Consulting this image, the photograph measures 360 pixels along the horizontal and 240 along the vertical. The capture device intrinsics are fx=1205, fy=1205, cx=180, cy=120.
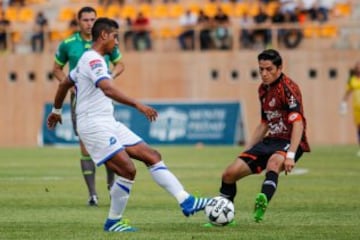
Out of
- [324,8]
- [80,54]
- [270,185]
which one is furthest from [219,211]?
[324,8]

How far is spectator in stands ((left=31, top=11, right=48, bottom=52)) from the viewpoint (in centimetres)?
3581

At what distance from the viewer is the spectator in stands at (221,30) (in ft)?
114

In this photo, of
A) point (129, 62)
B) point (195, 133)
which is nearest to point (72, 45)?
point (195, 133)

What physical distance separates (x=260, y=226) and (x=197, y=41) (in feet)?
79.9

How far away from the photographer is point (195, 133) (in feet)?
108

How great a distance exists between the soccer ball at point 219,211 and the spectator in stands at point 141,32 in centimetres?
2391

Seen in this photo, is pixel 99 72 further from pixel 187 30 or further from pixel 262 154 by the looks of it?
pixel 187 30

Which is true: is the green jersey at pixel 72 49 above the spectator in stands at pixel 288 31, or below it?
above

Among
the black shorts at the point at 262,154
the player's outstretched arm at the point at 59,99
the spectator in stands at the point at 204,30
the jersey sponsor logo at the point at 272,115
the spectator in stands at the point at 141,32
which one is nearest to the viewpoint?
the player's outstretched arm at the point at 59,99

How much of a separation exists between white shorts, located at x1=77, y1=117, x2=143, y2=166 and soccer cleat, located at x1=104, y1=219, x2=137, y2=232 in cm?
59

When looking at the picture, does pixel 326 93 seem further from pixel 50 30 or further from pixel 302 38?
pixel 50 30

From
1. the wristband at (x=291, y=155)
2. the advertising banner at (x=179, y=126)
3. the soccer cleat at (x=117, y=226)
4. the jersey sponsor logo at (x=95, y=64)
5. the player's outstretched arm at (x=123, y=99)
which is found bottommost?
the advertising banner at (x=179, y=126)

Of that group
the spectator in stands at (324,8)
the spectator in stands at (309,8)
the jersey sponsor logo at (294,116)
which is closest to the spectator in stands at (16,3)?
the spectator in stands at (309,8)

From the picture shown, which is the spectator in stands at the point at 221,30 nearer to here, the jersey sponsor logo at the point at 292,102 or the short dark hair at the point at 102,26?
the jersey sponsor logo at the point at 292,102
